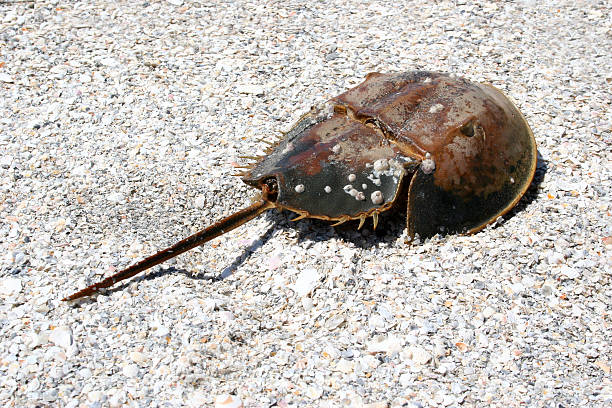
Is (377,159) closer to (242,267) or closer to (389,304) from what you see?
(389,304)

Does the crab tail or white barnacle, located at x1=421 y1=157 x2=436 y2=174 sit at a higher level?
white barnacle, located at x1=421 y1=157 x2=436 y2=174

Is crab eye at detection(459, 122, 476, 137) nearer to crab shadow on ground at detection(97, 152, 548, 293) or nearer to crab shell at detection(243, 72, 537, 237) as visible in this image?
crab shell at detection(243, 72, 537, 237)

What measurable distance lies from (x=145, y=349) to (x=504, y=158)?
148cm

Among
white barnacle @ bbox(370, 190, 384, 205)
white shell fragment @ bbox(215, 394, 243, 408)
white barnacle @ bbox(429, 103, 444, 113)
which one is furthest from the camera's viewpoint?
white barnacle @ bbox(429, 103, 444, 113)

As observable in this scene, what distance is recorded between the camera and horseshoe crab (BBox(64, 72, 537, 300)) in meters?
2.12

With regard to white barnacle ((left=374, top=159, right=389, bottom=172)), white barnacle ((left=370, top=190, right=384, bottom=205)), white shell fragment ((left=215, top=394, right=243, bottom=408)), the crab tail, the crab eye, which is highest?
the crab eye

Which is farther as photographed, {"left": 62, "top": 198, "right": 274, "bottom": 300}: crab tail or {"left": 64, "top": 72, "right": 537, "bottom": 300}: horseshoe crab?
{"left": 64, "top": 72, "right": 537, "bottom": 300}: horseshoe crab

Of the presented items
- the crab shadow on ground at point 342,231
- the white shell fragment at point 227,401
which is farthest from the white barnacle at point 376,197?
the white shell fragment at point 227,401

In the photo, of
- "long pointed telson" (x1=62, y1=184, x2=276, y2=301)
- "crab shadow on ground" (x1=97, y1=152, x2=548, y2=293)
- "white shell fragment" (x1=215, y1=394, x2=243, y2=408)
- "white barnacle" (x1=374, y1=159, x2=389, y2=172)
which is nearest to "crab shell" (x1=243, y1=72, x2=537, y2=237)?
"white barnacle" (x1=374, y1=159, x2=389, y2=172)

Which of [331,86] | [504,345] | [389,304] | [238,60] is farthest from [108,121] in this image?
[504,345]

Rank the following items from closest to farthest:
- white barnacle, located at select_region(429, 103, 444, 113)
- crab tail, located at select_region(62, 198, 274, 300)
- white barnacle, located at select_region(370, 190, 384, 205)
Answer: crab tail, located at select_region(62, 198, 274, 300), white barnacle, located at select_region(370, 190, 384, 205), white barnacle, located at select_region(429, 103, 444, 113)

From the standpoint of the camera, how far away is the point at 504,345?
1882 millimetres

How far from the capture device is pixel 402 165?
212cm

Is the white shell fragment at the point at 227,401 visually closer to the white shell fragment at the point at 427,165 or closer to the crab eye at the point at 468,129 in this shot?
the white shell fragment at the point at 427,165
